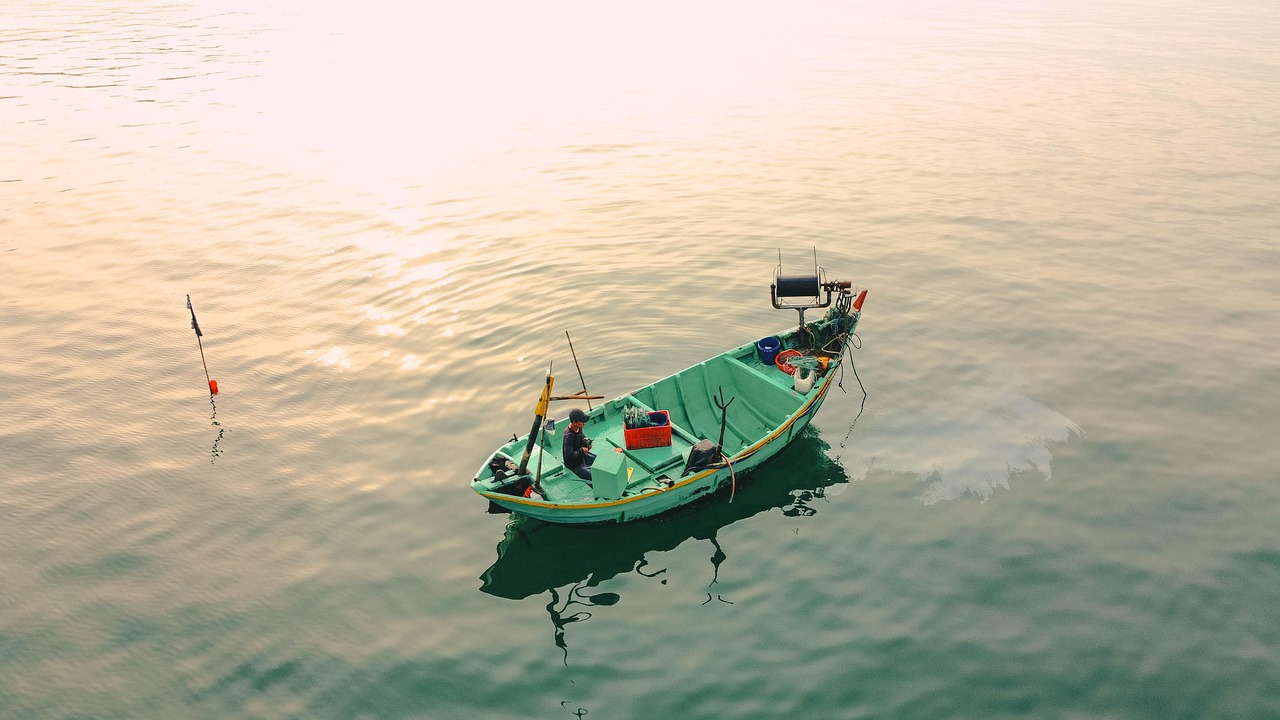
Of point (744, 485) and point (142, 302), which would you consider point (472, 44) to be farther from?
point (744, 485)

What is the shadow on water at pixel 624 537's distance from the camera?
44.4 ft

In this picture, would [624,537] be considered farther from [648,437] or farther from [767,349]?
[767,349]

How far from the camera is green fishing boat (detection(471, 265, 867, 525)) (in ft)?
45.0

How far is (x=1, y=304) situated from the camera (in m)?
23.1

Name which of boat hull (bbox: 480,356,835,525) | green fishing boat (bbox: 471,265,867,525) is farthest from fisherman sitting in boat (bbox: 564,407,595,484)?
boat hull (bbox: 480,356,835,525)

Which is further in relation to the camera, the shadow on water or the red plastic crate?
the red plastic crate

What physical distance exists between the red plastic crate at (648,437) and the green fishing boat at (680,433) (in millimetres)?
20

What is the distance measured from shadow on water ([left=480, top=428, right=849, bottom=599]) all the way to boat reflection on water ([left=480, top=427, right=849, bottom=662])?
0.02 m

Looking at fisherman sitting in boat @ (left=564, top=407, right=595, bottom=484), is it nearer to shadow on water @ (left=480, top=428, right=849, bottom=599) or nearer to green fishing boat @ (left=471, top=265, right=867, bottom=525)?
green fishing boat @ (left=471, top=265, right=867, bottom=525)

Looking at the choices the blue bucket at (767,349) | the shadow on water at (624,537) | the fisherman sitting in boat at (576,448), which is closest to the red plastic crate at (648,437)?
the fisherman sitting in boat at (576,448)

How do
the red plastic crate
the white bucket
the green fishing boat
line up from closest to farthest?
the green fishing boat
the red plastic crate
the white bucket

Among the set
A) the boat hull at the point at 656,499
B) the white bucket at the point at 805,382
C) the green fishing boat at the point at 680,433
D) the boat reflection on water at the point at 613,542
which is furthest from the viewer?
the white bucket at the point at 805,382

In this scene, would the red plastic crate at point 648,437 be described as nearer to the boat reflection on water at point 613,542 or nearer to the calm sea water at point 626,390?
the boat reflection on water at point 613,542

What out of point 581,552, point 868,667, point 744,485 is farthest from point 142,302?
point 868,667
